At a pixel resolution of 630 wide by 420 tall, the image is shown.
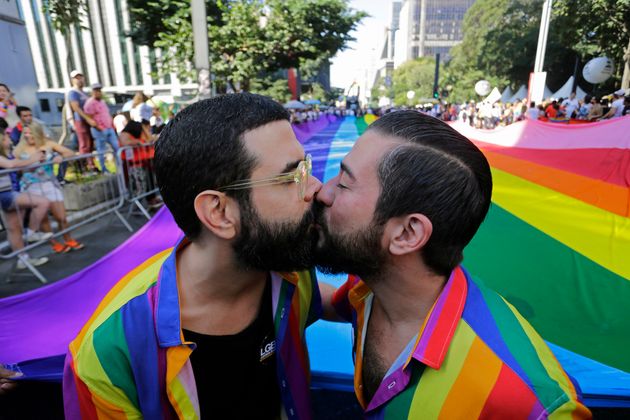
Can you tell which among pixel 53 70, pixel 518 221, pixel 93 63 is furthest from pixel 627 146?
pixel 53 70

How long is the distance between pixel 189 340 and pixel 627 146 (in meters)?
7.94

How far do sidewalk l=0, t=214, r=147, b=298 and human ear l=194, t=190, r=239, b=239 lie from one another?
421cm

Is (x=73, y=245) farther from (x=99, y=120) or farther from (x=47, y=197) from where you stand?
(x=99, y=120)

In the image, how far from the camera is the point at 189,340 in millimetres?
1545

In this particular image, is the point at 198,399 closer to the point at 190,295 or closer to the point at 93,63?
the point at 190,295

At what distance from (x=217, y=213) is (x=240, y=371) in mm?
677

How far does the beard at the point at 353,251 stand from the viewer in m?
1.57

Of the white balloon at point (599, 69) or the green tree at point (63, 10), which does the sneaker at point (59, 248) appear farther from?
the white balloon at point (599, 69)

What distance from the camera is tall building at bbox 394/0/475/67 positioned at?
142 m

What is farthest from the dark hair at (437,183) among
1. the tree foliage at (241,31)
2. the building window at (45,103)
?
the building window at (45,103)

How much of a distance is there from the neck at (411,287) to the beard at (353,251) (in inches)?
2.4

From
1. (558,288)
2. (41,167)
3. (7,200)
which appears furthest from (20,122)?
(558,288)

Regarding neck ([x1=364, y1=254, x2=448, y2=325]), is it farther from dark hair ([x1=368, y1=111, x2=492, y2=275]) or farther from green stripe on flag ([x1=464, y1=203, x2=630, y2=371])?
green stripe on flag ([x1=464, y1=203, x2=630, y2=371])

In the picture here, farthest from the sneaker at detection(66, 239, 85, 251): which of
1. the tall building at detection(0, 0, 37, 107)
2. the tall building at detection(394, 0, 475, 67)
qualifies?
the tall building at detection(394, 0, 475, 67)
